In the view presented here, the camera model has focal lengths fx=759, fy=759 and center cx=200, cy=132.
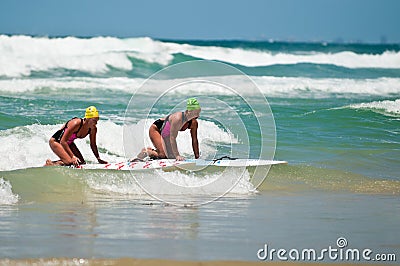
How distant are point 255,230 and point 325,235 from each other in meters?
0.70

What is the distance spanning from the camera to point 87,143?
45.3ft

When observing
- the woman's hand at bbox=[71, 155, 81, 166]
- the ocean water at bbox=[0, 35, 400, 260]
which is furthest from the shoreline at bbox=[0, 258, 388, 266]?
the woman's hand at bbox=[71, 155, 81, 166]

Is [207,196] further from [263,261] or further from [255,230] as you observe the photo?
[263,261]

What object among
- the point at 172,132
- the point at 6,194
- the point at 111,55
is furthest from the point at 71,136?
the point at 111,55

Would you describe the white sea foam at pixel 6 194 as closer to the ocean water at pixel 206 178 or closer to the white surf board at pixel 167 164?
the ocean water at pixel 206 178

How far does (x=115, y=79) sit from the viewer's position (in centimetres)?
3198

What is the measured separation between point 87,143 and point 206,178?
3932mm

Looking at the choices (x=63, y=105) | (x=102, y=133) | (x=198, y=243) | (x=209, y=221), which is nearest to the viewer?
(x=198, y=243)

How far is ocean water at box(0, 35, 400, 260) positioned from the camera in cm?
704

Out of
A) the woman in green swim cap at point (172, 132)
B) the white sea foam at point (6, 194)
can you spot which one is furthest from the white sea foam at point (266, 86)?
the white sea foam at point (6, 194)

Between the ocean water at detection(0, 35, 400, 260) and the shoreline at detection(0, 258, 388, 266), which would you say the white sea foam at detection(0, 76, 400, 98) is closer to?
the ocean water at detection(0, 35, 400, 260)

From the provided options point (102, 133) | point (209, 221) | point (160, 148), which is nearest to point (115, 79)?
point (102, 133)

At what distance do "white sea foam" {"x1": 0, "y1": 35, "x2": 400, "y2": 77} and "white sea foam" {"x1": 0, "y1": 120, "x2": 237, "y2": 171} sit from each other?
17138 mm

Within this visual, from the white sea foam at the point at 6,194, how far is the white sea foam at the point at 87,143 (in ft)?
8.25
